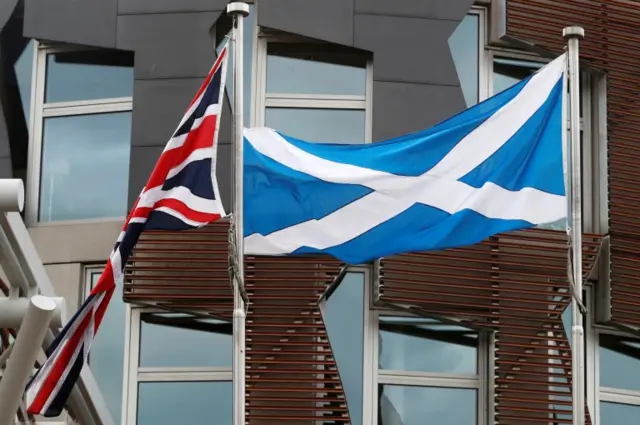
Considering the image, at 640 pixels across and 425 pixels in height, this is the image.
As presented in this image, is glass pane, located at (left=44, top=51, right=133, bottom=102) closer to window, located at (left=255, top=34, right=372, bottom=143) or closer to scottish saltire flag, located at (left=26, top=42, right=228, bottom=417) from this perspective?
window, located at (left=255, top=34, right=372, bottom=143)

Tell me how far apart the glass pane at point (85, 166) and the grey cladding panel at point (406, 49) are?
2.65 m

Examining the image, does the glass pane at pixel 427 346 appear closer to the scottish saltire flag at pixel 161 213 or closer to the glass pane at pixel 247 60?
the glass pane at pixel 247 60

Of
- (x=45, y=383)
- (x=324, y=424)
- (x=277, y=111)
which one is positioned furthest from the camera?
(x=277, y=111)

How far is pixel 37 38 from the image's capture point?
58.1 feet

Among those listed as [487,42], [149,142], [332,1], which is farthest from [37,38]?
[487,42]

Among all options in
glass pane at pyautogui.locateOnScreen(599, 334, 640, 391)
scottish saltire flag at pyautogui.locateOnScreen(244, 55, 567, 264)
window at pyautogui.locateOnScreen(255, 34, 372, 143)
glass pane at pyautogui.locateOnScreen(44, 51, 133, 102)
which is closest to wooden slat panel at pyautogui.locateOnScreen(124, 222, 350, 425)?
window at pyautogui.locateOnScreen(255, 34, 372, 143)

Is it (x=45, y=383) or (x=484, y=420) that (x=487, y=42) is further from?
(x=45, y=383)

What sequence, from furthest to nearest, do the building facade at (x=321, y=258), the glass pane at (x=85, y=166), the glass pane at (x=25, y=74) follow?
1. the glass pane at (x=25, y=74)
2. the glass pane at (x=85, y=166)
3. the building facade at (x=321, y=258)

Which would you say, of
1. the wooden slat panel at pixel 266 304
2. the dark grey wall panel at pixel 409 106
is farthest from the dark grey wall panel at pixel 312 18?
the wooden slat panel at pixel 266 304

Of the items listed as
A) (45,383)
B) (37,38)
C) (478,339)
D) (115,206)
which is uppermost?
(37,38)

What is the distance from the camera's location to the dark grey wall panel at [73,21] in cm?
1755

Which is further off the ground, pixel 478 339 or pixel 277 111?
pixel 277 111

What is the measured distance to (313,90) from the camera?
17656 mm

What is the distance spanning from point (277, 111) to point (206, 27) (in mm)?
1127
